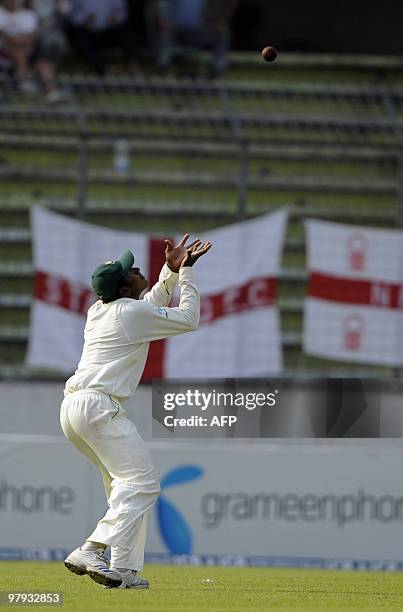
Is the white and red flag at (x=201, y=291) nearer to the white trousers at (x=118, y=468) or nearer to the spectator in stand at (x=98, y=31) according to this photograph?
the spectator in stand at (x=98, y=31)

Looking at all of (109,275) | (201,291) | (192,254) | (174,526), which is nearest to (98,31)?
(201,291)

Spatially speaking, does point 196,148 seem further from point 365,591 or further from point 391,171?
point 365,591

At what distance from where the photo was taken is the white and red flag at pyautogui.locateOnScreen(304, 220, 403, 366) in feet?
45.6

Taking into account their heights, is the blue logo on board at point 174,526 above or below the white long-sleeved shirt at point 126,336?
below

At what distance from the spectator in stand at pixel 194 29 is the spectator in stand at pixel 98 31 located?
38 centimetres

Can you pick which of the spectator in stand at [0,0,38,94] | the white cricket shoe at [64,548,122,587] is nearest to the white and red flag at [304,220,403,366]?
the spectator in stand at [0,0,38,94]

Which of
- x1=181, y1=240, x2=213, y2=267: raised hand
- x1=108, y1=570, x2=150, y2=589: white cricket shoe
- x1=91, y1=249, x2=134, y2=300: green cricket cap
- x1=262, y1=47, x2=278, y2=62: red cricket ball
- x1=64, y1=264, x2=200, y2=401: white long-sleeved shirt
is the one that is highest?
x1=262, y1=47, x2=278, y2=62: red cricket ball

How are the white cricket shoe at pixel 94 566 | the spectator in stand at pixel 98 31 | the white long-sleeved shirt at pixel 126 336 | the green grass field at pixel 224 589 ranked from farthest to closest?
the spectator in stand at pixel 98 31 → the white long-sleeved shirt at pixel 126 336 → the white cricket shoe at pixel 94 566 → the green grass field at pixel 224 589

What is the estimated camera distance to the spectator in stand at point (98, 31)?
1723 centimetres

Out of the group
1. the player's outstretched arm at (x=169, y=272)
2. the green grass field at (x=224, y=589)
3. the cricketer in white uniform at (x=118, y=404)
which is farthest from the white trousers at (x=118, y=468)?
the player's outstretched arm at (x=169, y=272)

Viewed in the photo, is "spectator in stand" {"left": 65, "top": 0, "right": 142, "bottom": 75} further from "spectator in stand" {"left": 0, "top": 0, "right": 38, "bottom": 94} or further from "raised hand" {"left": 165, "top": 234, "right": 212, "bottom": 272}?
"raised hand" {"left": 165, "top": 234, "right": 212, "bottom": 272}

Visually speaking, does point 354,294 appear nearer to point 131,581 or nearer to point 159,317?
point 159,317

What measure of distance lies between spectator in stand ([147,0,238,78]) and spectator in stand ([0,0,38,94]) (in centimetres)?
159

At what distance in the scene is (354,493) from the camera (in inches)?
456
